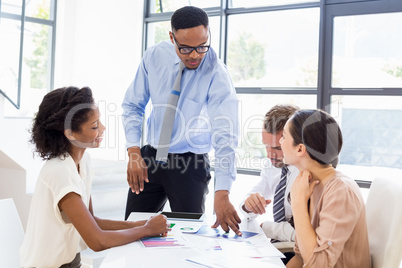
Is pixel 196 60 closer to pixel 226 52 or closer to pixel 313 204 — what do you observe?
pixel 313 204

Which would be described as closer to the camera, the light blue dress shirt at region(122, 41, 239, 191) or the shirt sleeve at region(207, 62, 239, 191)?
the shirt sleeve at region(207, 62, 239, 191)

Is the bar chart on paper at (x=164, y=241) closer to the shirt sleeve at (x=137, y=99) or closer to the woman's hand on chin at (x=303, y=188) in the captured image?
the woman's hand on chin at (x=303, y=188)

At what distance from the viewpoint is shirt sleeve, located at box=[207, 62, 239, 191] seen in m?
1.90

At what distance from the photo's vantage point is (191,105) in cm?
218

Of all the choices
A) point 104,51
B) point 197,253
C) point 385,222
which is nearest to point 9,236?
point 197,253

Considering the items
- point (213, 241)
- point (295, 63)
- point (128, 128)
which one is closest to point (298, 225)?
point (213, 241)

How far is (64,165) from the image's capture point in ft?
5.31

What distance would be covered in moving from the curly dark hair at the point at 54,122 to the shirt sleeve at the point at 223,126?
638 millimetres

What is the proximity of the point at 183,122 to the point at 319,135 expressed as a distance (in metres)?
0.84

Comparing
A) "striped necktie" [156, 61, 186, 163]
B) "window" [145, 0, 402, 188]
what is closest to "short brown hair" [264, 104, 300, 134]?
"striped necktie" [156, 61, 186, 163]

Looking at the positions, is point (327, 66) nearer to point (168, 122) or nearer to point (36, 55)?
point (168, 122)

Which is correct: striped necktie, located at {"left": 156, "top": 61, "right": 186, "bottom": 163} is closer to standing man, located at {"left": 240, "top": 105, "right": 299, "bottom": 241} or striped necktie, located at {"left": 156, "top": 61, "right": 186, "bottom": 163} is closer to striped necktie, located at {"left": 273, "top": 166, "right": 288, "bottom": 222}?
standing man, located at {"left": 240, "top": 105, "right": 299, "bottom": 241}

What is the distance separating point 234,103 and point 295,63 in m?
2.33

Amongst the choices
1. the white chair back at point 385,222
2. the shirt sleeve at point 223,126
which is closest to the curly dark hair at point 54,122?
the shirt sleeve at point 223,126
